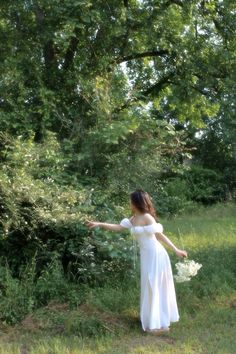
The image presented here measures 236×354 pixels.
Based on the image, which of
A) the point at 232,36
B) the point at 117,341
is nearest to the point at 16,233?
the point at 117,341

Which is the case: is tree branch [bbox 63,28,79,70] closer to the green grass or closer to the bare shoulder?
the green grass

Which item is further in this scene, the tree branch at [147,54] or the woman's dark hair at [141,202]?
the tree branch at [147,54]

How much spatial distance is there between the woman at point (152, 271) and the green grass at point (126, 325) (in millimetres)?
217

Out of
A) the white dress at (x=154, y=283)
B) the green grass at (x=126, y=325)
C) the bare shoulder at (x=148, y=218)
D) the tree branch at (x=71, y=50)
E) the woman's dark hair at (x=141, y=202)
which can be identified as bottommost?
the green grass at (x=126, y=325)

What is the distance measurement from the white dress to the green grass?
22cm

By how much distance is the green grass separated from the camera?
681 cm

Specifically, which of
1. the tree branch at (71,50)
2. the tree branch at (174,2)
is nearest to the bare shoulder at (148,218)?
the tree branch at (71,50)

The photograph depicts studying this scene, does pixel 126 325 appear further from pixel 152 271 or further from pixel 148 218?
pixel 148 218

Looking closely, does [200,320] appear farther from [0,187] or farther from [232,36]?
[232,36]

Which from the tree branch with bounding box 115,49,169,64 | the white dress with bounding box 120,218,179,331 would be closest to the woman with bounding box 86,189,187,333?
the white dress with bounding box 120,218,179,331

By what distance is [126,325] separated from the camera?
764cm

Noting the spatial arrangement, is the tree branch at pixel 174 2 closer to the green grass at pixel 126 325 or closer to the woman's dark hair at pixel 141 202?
the green grass at pixel 126 325

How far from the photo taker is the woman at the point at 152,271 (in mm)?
7445

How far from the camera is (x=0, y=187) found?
319 inches
